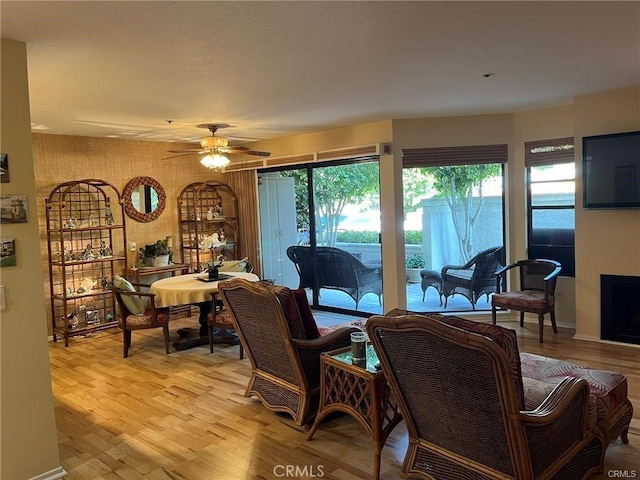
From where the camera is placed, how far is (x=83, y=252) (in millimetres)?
5820

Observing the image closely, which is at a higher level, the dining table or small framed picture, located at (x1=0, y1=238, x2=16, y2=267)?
small framed picture, located at (x1=0, y1=238, x2=16, y2=267)

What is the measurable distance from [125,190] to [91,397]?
3159mm

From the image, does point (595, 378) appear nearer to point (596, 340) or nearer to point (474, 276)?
point (596, 340)

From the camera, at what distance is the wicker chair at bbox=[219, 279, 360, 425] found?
3.12 meters

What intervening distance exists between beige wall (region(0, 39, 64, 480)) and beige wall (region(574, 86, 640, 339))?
4716 mm

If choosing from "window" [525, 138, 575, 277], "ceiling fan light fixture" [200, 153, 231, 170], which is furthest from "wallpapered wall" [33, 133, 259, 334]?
"window" [525, 138, 575, 277]

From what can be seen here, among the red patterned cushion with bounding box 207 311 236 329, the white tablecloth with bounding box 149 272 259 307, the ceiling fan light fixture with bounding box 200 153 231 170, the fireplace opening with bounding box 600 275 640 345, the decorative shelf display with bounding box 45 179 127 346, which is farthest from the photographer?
the decorative shelf display with bounding box 45 179 127 346

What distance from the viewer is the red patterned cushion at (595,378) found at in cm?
261

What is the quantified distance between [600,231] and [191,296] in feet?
13.6

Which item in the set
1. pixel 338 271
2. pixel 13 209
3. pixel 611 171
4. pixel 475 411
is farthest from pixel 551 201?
pixel 13 209

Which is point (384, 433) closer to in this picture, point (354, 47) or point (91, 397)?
point (354, 47)

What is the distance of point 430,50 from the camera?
3025 millimetres

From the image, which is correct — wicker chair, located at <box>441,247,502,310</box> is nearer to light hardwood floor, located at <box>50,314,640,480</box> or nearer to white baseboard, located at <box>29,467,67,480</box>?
light hardwood floor, located at <box>50,314,640,480</box>

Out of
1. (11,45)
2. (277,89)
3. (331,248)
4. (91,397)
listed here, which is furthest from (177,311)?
(11,45)
